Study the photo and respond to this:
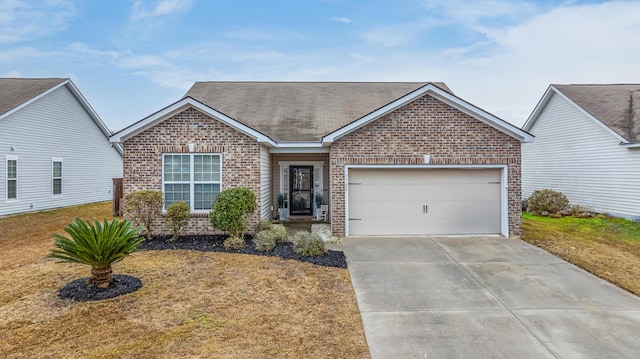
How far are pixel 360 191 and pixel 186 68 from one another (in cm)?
1591

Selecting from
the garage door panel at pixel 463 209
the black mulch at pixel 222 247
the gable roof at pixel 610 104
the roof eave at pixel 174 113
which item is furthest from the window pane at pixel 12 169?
the gable roof at pixel 610 104

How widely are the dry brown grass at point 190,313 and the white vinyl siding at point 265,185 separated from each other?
3138 millimetres

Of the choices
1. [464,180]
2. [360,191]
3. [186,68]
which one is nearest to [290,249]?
[360,191]

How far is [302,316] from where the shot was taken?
491 cm

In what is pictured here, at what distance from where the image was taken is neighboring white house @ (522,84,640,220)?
1312cm

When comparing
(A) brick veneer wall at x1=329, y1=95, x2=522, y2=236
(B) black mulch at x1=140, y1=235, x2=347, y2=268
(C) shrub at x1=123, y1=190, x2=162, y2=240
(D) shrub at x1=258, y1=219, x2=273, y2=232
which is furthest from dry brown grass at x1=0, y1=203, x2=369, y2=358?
(A) brick veneer wall at x1=329, y1=95, x2=522, y2=236

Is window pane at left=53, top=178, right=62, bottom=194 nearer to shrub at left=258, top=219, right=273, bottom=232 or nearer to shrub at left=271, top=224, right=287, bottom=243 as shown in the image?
shrub at left=258, top=219, right=273, bottom=232

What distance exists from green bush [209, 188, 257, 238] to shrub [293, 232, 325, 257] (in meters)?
1.83

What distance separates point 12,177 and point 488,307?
18.6 metres

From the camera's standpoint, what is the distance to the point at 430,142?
10156mm

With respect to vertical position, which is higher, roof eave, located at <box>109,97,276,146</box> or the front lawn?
roof eave, located at <box>109,97,276,146</box>

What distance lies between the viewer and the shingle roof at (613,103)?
44.1ft

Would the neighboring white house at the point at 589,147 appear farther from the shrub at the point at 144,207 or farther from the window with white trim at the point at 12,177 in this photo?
the window with white trim at the point at 12,177

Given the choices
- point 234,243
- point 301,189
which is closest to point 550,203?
point 301,189
